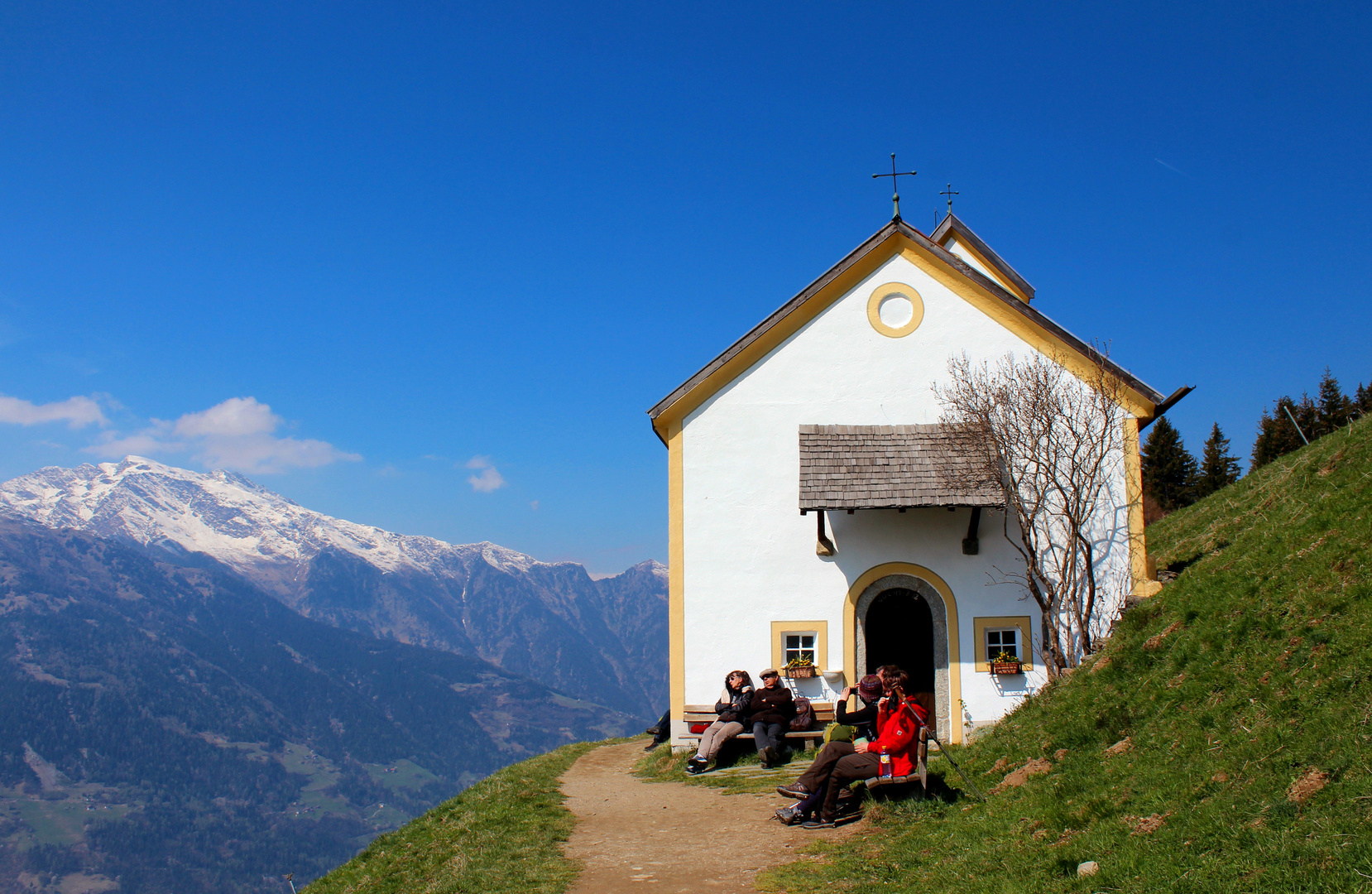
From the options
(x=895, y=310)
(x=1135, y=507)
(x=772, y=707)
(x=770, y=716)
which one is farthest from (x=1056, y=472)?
(x=770, y=716)

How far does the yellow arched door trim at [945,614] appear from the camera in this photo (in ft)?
52.8

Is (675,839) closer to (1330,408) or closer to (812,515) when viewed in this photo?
(812,515)

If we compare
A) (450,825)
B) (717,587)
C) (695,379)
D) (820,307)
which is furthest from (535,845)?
(820,307)

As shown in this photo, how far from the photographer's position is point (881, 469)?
52.2 ft

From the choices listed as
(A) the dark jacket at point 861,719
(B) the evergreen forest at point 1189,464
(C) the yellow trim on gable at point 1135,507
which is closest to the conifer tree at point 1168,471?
(B) the evergreen forest at point 1189,464

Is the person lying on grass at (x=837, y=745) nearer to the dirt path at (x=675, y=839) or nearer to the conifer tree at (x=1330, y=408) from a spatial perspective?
the dirt path at (x=675, y=839)

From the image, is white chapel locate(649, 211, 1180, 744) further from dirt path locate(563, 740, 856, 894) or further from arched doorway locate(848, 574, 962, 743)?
dirt path locate(563, 740, 856, 894)

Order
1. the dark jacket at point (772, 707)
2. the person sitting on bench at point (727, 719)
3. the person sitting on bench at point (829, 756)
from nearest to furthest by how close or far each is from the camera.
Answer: the person sitting on bench at point (829, 756) → the person sitting on bench at point (727, 719) → the dark jacket at point (772, 707)

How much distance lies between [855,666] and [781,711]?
1964 mm

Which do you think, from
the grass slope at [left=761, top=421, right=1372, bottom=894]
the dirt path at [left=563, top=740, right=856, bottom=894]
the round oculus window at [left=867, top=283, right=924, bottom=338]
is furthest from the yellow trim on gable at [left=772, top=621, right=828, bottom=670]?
the round oculus window at [left=867, top=283, right=924, bottom=338]

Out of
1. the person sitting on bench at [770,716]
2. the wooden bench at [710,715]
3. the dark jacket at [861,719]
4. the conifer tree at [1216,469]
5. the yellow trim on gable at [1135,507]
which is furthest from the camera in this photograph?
the conifer tree at [1216,469]

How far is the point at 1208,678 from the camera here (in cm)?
870

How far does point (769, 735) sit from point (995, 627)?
4.64 m

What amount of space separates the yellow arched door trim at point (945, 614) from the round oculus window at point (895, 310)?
4303 millimetres
